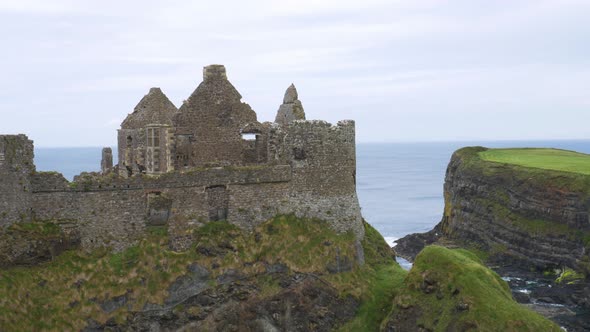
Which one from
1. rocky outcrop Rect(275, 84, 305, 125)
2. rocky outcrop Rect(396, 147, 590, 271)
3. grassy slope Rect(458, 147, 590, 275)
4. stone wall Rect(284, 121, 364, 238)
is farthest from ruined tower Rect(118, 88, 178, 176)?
rocky outcrop Rect(396, 147, 590, 271)

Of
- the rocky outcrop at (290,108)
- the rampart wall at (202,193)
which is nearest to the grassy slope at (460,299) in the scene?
the rampart wall at (202,193)

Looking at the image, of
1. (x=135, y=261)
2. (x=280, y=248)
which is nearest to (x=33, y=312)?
(x=135, y=261)

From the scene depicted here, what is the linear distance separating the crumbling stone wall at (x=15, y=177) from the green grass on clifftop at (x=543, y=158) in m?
67.8

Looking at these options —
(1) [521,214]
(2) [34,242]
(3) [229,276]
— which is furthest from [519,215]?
(2) [34,242]

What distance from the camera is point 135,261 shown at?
99.5 ft

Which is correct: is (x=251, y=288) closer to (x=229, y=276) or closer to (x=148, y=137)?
(x=229, y=276)

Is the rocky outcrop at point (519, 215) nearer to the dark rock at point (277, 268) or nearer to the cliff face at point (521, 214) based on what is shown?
the cliff face at point (521, 214)

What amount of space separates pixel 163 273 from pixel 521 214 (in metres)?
61.6

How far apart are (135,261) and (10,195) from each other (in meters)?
5.82

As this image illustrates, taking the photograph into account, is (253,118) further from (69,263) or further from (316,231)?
(69,263)

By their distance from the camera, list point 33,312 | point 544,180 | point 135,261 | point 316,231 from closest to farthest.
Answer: point 33,312
point 135,261
point 316,231
point 544,180

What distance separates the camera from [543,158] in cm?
9894

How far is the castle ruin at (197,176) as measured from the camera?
29.6 m

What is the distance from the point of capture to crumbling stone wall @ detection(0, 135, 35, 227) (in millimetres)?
28062
